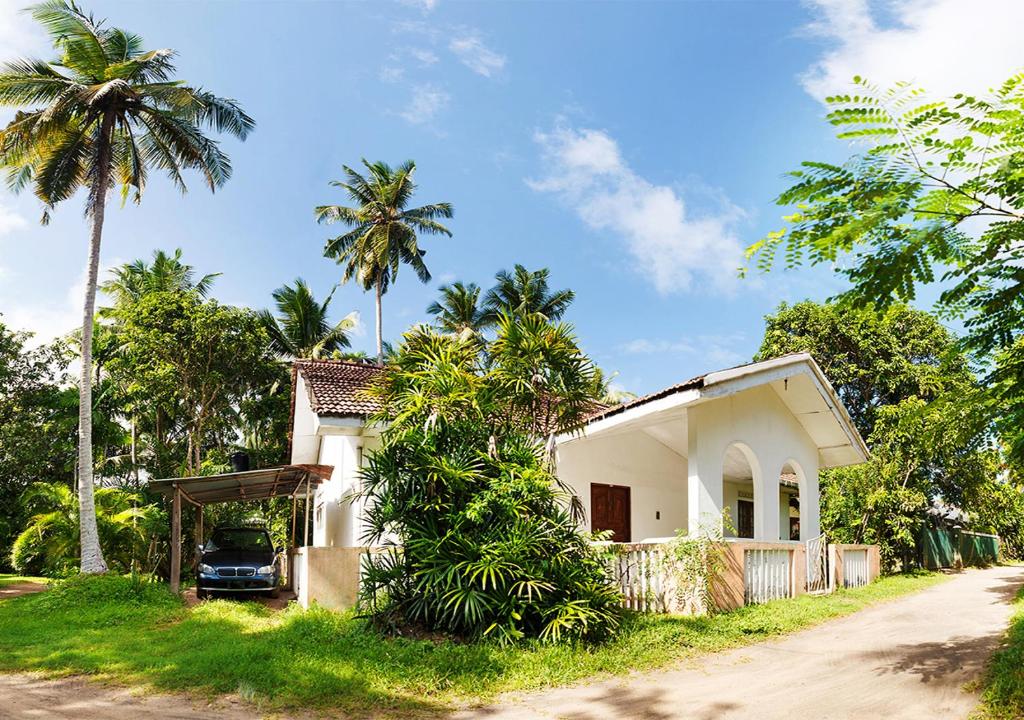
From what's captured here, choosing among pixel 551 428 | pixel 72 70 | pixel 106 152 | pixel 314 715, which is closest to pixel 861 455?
pixel 551 428

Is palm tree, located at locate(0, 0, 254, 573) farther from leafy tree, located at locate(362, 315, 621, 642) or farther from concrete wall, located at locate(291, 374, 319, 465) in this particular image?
leafy tree, located at locate(362, 315, 621, 642)

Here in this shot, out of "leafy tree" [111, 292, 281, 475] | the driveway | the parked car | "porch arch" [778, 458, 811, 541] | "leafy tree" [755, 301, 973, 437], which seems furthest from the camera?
"leafy tree" [755, 301, 973, 437]

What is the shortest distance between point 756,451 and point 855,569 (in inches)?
204

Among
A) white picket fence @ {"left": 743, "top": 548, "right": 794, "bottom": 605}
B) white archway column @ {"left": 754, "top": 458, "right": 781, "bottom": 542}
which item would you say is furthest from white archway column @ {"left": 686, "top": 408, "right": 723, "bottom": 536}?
white archway column @ {"left": 754, "top": 458, "right": 781, "bottom": 542}

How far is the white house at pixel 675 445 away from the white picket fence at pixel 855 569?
140 centimetres

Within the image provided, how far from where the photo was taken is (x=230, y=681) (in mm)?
7691

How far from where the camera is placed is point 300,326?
36.6 meters

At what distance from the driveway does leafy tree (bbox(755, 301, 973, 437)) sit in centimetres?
1782

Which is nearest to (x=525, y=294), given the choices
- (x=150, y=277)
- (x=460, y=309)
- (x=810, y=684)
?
(x=460, y=309)

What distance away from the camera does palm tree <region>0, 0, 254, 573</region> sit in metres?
18.9

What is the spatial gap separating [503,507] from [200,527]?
493 inches

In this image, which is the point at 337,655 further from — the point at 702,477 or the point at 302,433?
the point at 302,433

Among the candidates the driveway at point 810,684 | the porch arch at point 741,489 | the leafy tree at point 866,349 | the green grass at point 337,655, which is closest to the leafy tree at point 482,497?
the green grass at point 337,655

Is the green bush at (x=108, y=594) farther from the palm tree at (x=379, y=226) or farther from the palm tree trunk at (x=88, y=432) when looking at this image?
the palm tree at (x=379, y=226)
